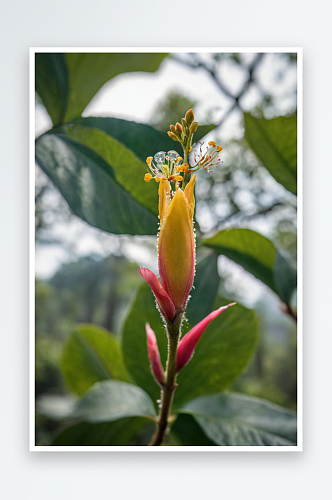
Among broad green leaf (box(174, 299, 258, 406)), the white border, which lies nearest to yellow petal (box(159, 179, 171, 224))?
broad green leaf (box(174, 299, 258, 406))

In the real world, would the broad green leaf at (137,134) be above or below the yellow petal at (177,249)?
above

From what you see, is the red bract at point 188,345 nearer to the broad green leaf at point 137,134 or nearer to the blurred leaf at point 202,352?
the blurred leaf at point 202,352

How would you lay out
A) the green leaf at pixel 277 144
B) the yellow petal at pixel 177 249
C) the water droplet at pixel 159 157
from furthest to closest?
the green leaf at pixel 277 144 → the water droplet at pixel 159 157 → the yellow petal at pixel 177 249

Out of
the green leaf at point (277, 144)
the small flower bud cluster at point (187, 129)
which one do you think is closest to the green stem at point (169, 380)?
the small flower bud cluster at point (187, 129)

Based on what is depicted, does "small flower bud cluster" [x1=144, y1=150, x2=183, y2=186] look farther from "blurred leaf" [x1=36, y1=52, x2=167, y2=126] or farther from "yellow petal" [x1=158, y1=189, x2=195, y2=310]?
"blurred leaf" [x1=36, y1=52, x2=167, y2=126]
